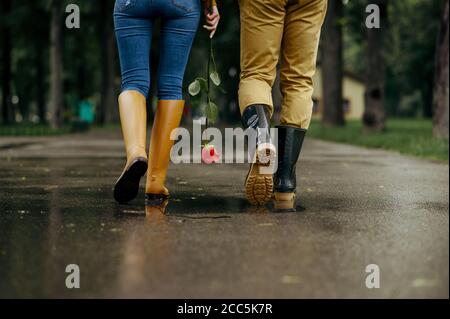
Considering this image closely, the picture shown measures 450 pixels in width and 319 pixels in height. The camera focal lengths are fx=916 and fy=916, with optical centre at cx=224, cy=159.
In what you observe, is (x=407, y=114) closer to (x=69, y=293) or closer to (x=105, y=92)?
(x=105, y=92)

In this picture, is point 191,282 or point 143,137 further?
point 143,137

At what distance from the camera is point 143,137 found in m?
6.27

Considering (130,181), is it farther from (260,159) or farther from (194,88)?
(194,88)

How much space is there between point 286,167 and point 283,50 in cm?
89

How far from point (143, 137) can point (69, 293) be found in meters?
2.81

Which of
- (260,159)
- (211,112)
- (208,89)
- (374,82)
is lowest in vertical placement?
(374,82)

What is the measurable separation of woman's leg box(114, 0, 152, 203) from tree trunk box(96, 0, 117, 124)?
3500 cm

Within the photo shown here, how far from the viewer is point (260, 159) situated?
19.1 ft

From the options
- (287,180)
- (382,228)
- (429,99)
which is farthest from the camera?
(429,99)

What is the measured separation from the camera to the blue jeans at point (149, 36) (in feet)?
20.7

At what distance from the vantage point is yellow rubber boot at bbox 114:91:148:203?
5.92 m

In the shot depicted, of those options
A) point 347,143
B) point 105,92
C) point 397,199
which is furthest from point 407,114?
point 397,199

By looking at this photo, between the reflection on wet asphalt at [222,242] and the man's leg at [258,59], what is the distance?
0.60 metres

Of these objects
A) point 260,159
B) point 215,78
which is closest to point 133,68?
point 215,78
